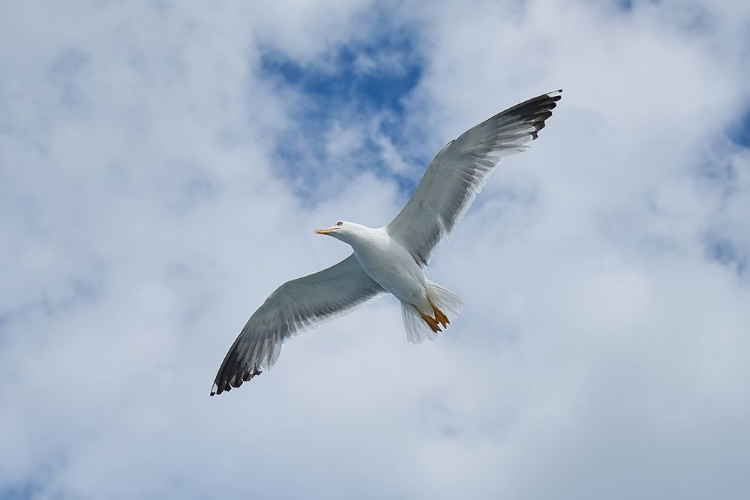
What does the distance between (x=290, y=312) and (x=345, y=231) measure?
7.48ft

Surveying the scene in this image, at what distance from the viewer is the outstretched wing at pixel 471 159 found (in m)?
12.8

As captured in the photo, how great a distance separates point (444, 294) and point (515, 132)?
2476 millimetres

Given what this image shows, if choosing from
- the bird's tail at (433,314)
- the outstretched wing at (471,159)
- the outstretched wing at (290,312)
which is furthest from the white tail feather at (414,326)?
the outstretched wing at (471,159)

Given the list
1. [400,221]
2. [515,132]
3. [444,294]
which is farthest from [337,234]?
[515,132]

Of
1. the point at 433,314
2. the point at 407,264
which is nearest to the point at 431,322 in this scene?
the point at 433,314

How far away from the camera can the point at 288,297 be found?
1477 cm

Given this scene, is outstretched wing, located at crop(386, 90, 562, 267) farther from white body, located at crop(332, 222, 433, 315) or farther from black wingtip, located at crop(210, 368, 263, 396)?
black wingtip, located at crop(210, 368, 263, 396)

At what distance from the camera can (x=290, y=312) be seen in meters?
15.0

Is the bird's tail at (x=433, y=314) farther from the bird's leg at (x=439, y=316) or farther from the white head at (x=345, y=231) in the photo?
the white head at (x=345, y=231)

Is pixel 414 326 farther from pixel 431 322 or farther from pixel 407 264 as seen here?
pixel 407 264

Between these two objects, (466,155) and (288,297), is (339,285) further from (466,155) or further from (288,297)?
(466,155)

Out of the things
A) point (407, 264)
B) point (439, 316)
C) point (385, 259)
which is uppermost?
point (385, 259)

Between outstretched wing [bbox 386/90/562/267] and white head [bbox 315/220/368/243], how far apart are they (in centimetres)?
64

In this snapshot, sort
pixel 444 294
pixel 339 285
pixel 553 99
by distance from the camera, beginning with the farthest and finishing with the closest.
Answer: pixel 339 285 → pixel 444 294 → pixel 553 99
